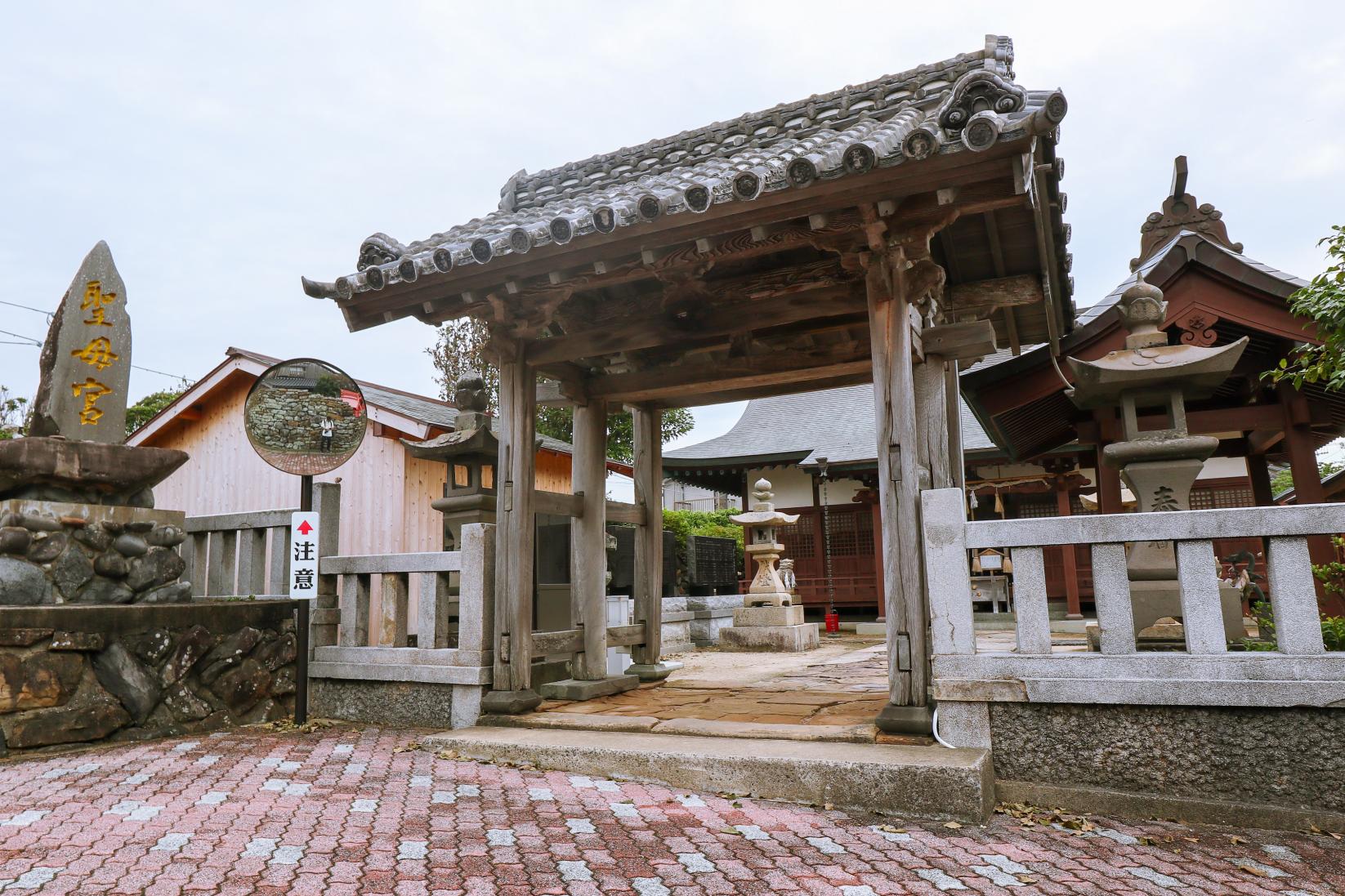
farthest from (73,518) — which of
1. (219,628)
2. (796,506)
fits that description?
(796,506)

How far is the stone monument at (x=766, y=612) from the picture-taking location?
42.7 feet

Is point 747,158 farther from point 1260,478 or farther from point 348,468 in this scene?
point 1260,478

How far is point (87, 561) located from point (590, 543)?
3811mm

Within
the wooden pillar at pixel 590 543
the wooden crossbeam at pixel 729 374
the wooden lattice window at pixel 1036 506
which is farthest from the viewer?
the wooden lattice window at pixel 1036 506

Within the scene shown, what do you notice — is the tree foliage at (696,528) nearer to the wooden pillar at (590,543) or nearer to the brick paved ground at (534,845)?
the wooden pillar at (590,543)

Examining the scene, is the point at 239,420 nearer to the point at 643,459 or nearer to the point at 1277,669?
the point at 643,459

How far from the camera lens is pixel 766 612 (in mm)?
13305

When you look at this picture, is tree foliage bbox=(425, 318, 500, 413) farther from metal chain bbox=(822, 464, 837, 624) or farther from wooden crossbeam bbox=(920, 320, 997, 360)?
wooden crossbeam bbox=(920, 320, 997, 360)

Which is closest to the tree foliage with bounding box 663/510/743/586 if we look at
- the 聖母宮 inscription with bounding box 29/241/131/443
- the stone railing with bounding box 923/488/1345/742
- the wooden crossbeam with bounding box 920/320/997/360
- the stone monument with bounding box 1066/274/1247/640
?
the 聖母宮 inscription with bounding box 29/241/131/443

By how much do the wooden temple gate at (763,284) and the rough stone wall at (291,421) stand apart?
30.3 inches

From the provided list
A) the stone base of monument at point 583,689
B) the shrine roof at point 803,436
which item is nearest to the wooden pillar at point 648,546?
the stone base of monument at point 583,689

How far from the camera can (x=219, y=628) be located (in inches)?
252

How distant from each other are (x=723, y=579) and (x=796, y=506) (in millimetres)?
2617

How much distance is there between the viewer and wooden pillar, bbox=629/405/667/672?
747cm
